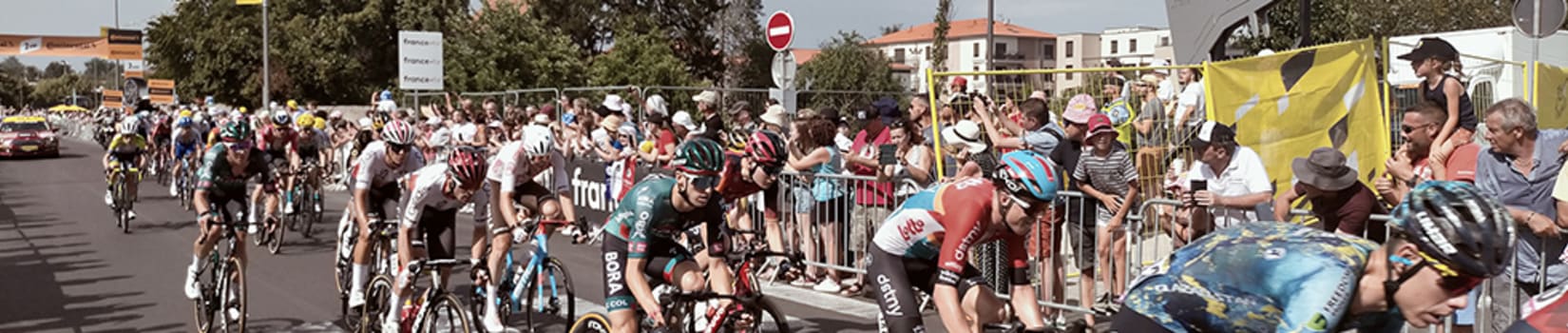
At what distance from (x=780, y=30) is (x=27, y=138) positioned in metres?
33.6

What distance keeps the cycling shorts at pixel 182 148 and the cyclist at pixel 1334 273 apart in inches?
703

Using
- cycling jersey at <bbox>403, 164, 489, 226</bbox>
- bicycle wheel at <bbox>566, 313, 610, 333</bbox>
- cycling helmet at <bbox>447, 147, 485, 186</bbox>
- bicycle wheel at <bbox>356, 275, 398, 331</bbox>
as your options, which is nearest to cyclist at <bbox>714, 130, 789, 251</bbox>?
bicycle wheel at <bbox>566, 313, 610, 333</bbox>

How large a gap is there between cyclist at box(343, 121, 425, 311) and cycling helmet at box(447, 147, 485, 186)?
0.95 metres

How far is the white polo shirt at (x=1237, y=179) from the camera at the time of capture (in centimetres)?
738

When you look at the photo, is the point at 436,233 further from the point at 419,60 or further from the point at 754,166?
the point at 419,60

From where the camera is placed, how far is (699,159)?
5.63 metres

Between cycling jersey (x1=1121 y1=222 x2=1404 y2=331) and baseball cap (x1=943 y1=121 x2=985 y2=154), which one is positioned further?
baseball cap (x1=943 y1=121 x2=985 y2=154)

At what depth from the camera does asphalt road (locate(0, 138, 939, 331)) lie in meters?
9.25

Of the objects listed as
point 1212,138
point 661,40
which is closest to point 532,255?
point 1212,138

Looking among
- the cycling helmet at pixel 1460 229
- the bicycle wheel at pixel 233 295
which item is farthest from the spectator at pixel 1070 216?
the cycling helmet at pixel 1460 229

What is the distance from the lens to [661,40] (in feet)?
181

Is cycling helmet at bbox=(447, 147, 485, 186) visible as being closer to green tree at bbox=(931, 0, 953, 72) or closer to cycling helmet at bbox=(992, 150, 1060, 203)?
cycling helmet at bbox=(992, 150, 1060, 203)

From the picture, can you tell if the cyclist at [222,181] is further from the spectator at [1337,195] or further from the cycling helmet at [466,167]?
the spectator at [1337,195]

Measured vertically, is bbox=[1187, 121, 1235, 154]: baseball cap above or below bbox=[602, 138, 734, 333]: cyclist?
above
